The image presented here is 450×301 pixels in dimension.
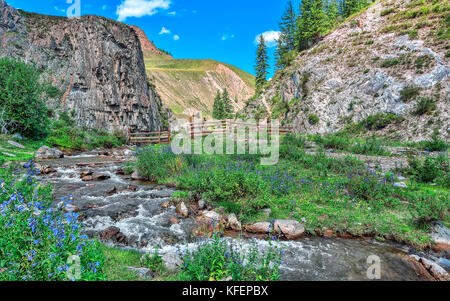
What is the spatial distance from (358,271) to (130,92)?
3834 centimetres

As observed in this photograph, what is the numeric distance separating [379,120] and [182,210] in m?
22.6

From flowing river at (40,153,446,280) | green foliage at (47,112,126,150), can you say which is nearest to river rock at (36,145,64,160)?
green foliage at (47,112,126,150)

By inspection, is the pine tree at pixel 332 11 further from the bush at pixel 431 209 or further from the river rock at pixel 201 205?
the river rock at pixel 201 205

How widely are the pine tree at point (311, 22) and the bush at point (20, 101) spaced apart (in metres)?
38.5

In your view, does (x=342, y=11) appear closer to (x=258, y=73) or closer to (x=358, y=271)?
(x=258, y=73)

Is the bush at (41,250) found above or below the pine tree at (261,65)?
below

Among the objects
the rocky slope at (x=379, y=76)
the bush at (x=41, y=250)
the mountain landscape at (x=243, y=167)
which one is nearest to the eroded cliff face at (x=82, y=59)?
the mountain landscape at (x=243, y=167)

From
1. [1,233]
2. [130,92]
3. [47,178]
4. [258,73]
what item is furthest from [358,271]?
[258,73]

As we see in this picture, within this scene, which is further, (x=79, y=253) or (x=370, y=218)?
(x=370, y=218)

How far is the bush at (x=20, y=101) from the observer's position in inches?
609

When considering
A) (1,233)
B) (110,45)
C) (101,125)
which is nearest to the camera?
(1,233)

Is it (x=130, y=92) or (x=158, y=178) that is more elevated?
(x=130, y=92)

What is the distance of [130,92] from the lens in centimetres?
3591

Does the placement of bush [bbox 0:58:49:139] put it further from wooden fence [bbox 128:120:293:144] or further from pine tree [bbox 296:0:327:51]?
pine tree [bbox 296:0:327:51]
